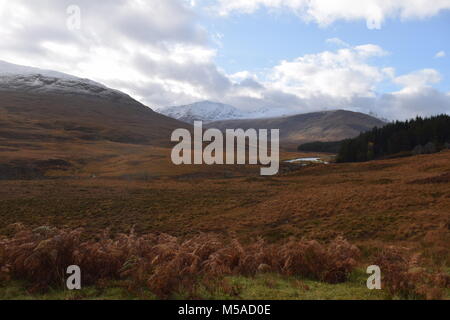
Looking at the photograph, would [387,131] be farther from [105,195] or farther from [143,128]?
[143,128]

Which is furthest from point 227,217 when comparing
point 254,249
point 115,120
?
point 115,120

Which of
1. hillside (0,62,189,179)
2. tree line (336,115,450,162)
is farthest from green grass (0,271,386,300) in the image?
tree line (336,115,450,162)

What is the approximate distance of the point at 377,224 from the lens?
1891cm
